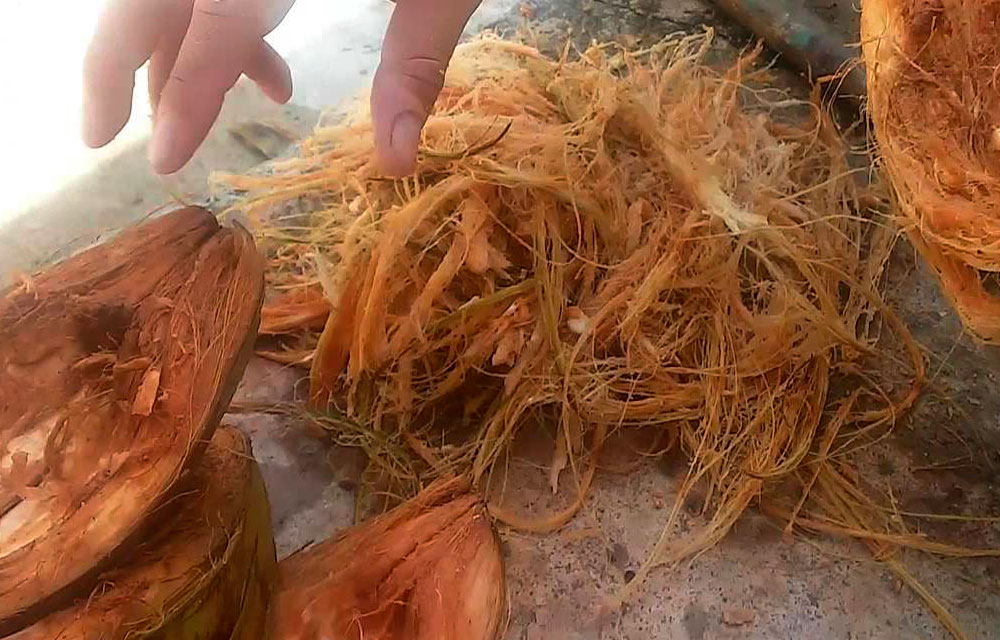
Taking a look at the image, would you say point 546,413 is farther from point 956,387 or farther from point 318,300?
point 956,387

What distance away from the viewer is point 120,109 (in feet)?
2.27

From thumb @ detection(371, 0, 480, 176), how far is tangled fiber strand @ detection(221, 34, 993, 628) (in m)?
0.24

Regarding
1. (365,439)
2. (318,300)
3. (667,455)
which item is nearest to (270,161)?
(318,300)

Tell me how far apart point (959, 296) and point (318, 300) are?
523mm

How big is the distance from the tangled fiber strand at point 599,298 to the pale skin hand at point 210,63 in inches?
9.5

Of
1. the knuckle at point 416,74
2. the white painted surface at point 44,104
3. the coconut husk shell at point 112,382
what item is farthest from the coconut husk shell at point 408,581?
the white painted surface at point 44,104

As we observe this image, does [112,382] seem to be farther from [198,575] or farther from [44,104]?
[44,104]

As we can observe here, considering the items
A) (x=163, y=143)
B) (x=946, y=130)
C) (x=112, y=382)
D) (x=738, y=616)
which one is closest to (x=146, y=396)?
(x=112, y=382)

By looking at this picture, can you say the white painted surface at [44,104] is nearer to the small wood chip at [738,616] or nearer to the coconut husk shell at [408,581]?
the coconut husk shell at [408,581]

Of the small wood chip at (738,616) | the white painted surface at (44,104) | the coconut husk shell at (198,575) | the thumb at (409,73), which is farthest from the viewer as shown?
the white painted surface at (44,104)

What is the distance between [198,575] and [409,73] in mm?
320

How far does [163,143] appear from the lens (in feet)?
2.22

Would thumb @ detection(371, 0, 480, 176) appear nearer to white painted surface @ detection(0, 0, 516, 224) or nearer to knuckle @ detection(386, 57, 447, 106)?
knuckle @ detection(386, 57, 447, 106)

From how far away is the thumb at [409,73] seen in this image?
2.14 feet
